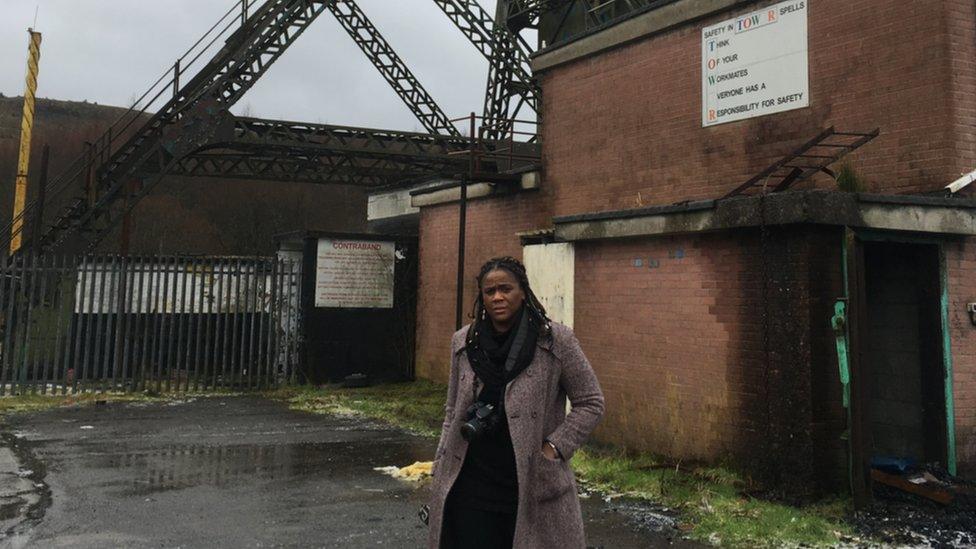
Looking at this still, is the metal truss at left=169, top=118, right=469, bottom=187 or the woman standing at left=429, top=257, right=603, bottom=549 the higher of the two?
the metal truss at left=169, top=118, right=469, bottom=187

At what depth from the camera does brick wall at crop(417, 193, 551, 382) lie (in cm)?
1225

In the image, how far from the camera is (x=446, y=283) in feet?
45.0

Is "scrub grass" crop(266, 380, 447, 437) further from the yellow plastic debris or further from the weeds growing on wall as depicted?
the weeds growing on wall

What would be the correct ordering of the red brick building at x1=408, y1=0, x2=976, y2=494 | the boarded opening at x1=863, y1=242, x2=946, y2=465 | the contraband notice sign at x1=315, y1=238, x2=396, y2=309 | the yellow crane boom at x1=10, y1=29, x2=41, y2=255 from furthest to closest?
the yellow crane boom at x1=10, y1=29, x2=41, y2=255 → the contraband notice sign at x1=315, y1=238, x2=396, y2=309 → the boarded opening at x1=863, y1=242, x2=946, y2=465 → the red brick building at x1=408, y1=0, x2=976, y2=494

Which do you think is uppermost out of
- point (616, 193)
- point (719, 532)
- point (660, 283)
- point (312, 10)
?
point (312, 10)

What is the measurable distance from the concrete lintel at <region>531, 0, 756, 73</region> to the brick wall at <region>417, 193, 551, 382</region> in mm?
2304

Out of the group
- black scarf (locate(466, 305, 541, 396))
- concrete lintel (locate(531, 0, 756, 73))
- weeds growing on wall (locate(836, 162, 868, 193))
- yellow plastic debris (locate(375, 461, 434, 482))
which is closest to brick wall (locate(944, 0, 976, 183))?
weeds growing on wall (locate(836, 162, 868, 193))

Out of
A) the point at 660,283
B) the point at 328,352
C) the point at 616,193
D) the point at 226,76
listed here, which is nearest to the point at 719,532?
the point at 660,283

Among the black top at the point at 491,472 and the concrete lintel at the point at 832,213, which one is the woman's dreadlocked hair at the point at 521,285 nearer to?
the black top at the point at 491,472

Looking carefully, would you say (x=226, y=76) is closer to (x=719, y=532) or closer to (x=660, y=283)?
(x=660, y=283)

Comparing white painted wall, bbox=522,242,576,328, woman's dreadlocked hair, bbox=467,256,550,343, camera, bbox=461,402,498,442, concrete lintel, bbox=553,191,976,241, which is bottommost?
camera, bbox=461,402,498,442

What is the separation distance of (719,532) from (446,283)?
9.11 meters

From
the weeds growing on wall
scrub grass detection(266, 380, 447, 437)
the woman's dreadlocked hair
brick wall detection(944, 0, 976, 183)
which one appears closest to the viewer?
the woman's dreadlocked hair

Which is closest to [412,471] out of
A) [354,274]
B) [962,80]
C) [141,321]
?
[962,80]
